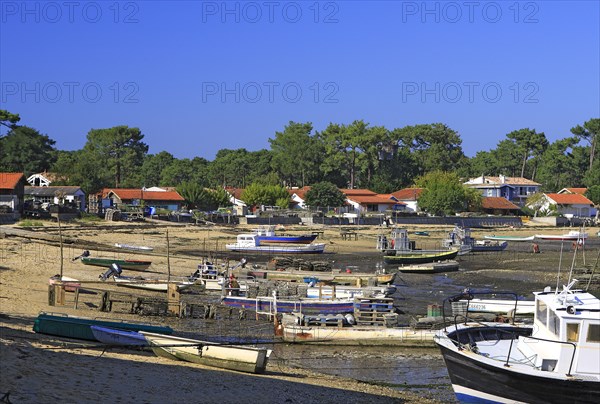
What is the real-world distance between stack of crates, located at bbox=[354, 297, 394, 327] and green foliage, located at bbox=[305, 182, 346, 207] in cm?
8539

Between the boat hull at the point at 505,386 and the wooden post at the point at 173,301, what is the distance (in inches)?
576

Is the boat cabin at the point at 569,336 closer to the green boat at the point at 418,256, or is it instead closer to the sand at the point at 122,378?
the sand at the point at 122,378

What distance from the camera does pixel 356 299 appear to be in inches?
1257

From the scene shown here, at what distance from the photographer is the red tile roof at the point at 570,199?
128375mm

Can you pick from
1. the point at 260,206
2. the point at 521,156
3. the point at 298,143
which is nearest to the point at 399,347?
the point at 260,206

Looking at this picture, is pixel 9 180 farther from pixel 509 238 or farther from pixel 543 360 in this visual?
pixel 543 360

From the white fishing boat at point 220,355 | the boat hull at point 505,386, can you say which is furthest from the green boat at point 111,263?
the boat hull at point 505,386

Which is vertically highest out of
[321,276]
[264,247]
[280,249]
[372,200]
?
[372,200]

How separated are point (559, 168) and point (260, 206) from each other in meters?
69.5

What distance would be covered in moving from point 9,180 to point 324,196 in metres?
48.3

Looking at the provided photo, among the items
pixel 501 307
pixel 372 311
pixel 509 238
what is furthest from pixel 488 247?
pixel 372 311

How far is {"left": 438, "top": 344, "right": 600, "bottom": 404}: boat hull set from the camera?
1911cm

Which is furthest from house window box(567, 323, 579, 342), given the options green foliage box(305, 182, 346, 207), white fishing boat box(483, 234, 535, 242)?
green foliage box(305, 182, 346, 207)

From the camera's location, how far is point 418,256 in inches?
2496
